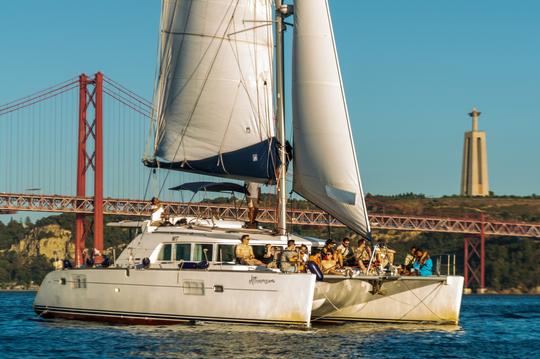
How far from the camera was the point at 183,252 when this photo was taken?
27.8m

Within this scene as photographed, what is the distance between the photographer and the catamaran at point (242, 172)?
2642cm

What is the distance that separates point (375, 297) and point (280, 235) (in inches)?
104

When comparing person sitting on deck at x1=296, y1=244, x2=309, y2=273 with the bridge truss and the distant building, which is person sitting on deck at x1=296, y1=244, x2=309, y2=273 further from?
the distant building

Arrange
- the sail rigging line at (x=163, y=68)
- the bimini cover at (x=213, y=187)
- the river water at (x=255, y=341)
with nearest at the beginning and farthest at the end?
the river water at (x=255, y=341) → the bimini cover at (x=213, y=187) → the sail rigging line at (x=163, y=68)

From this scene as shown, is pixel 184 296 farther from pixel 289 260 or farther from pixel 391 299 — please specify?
pixel 391 299

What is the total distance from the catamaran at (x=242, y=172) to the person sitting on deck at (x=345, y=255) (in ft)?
2.23

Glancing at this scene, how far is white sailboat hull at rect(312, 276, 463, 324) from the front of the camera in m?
27.7

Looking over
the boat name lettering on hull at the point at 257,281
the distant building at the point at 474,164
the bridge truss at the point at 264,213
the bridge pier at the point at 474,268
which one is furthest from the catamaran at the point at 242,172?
the distant building at the point at 474,164

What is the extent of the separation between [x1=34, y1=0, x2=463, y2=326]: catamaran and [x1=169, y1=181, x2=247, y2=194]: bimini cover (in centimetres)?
33

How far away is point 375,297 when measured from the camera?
2845 centimetres

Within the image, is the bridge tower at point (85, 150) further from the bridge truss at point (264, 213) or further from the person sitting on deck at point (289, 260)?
the person sitting on deck at point (289, 260)

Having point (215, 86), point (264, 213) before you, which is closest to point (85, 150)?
point (264, 213)

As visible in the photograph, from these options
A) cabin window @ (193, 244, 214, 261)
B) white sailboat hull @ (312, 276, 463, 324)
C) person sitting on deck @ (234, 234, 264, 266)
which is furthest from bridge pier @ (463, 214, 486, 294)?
person sitting on deck @ (234, 234, 264, 266)

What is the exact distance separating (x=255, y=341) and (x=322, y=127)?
551 centimetres
